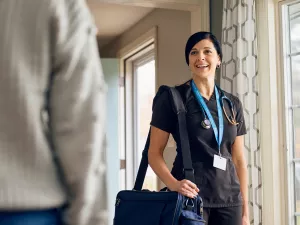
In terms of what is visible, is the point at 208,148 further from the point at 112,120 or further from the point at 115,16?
the point at 112,120

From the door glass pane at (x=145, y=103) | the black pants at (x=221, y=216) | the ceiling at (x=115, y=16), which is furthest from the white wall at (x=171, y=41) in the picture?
the black pants at (x=221, y=216)

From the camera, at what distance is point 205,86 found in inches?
78.4

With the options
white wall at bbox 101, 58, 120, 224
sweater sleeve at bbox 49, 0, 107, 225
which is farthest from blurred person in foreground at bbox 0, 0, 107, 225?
white wall at bbox 101, 58, 120, 224

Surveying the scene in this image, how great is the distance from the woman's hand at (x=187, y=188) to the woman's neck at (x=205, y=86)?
38 centimetres

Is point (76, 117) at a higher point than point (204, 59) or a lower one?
lower

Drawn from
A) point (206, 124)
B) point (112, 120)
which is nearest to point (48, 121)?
point (206, 124)

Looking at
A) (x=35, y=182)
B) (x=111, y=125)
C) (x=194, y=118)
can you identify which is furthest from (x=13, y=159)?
(x=111, y=125)

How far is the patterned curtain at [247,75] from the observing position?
8.90 ft

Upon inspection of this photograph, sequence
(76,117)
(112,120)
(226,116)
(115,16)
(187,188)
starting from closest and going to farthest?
(76,117)
(187,188)
(226,116)
(115,16)
(112,120)

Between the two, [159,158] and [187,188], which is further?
[159,158]

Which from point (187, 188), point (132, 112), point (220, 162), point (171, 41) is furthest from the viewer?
point (132, 112)

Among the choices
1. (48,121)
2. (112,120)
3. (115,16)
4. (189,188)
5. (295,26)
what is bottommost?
(189,188)

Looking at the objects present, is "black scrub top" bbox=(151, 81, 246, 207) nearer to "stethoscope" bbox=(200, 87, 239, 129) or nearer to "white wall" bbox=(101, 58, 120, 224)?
"stethoscope" bbox=(200, 87, 239, 129)

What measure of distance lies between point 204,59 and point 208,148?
0.40m
